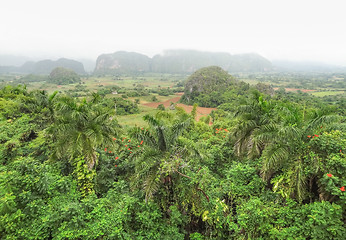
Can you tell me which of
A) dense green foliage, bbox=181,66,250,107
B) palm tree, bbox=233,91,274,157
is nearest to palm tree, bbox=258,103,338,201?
palm tree, bbox=233,91,274,157

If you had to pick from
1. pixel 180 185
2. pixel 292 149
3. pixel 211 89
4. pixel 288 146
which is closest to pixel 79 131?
pixel 180 185

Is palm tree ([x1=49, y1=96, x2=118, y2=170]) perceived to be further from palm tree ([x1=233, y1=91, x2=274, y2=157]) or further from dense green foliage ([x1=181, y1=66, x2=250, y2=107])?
dense green foliage ([x1=181, y1=66, x2=250, y2=107])

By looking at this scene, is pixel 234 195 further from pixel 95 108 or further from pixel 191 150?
pixel 95 108

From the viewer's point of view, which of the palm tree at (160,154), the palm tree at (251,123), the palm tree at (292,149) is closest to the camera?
the palm tree at (292,149)

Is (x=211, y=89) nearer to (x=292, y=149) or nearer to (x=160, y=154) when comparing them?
(x=292, y=149)

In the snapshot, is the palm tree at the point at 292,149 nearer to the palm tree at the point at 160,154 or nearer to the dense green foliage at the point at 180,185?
the dense green foliage at the point at 180,185

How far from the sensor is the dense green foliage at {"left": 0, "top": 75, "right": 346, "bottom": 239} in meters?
4.87

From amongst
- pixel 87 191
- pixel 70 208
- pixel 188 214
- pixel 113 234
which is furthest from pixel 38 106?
pixel 188 214

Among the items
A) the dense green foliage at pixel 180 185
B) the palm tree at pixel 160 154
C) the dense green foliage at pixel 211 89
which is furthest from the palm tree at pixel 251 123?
the dense green foliage at pixel 211 89

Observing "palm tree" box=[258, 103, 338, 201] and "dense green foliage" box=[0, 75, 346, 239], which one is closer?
"dense green foliage" box=[0, 75, 346, 239]

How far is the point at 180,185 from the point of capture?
6.38 meters

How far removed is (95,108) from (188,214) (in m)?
5.95

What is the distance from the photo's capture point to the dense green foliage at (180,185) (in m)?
4.87

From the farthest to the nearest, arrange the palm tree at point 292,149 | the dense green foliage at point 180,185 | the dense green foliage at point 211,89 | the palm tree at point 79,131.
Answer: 1. the dense green foliage at point 211,89
2. the palm tree at point 79,131
3. the palm tree at point 292,149
4. the dense green foliage at point 180,185
